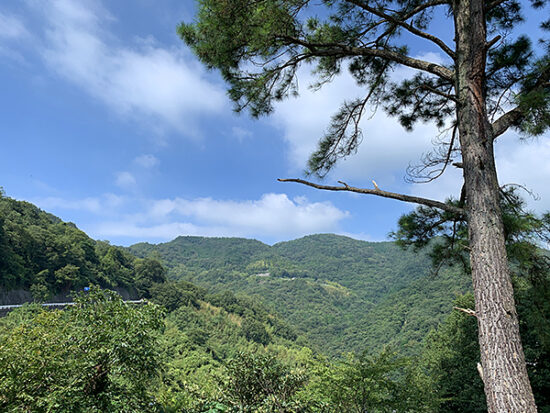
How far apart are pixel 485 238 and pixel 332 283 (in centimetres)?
13735

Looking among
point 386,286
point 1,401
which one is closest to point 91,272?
point 1,401

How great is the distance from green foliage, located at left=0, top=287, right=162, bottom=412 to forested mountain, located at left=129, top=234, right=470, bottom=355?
3570 millimetres

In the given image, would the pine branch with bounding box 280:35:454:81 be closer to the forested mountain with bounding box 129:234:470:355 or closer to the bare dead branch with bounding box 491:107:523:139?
the bare dead branch with bounding box 491:107:523:139

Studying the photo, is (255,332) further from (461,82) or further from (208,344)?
(461,82)

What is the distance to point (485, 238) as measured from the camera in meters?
2.20

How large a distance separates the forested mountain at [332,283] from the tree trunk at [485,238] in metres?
1.61

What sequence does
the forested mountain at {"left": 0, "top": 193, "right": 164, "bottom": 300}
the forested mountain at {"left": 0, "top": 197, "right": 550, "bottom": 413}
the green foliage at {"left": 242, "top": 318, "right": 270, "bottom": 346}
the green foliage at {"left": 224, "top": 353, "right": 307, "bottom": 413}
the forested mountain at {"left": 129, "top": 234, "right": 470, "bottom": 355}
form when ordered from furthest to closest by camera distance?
the forested mountain at {"left": 129, "top": 234, "right": 470, "bottom": 355}, the green foliage at {"left": 242, "top": 318, "right": 270, "bottom": 346}, the forested mountain at {"left": 0, "top": 193, "right": 164, "bottom": 300}, the green foliage at {"left": 224, "top": 353, "right": 307, "bottom": 413}, the forested mountain at {"left": 0, "top": 197, "right": 550, "bottom": 413}

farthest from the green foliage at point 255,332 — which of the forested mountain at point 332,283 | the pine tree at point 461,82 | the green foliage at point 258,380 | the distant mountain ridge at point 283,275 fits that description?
the pine tree at point 461,82

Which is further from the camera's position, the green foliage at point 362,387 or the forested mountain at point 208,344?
the green foliage at point 362,387

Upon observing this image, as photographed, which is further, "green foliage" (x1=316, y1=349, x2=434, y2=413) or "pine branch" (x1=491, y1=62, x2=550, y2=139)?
"green foliage" (x1=316, y1=349, x2=434, y2=413)

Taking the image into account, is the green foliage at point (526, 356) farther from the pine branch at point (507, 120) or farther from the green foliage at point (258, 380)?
the green foliage at point (258, 380)

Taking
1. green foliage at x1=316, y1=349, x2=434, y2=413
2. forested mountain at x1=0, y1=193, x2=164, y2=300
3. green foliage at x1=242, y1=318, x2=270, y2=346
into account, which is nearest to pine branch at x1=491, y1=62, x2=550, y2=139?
green foliage at x1=316, y1=349, x2=434, y2=413

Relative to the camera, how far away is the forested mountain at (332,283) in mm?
59938

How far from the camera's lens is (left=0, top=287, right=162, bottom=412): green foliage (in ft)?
9.75
